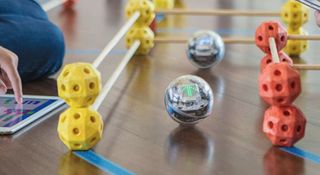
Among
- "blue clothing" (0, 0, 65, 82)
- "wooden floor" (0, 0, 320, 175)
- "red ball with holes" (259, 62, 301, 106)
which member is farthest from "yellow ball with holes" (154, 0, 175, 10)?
"red ball with holes" (259, 62, 301, 106)

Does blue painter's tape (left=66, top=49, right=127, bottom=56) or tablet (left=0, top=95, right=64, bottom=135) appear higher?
tablet (left=0, top=95, right=64, bottom=135)

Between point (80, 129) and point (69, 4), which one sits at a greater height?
point (80, 129)

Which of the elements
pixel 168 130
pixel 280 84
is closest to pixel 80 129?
pixel 168 130

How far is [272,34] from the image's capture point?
1.42 metres

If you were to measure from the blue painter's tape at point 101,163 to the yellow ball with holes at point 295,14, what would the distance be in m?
0.85

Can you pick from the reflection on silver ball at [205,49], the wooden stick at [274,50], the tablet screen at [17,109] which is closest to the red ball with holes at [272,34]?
the wooden stick at [274,50]

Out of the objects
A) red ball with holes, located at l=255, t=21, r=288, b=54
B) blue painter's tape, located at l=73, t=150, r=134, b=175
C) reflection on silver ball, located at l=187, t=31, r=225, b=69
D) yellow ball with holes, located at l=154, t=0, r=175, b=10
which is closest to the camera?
blue painter's tape, located at l=73, t=150, r=134, b=175

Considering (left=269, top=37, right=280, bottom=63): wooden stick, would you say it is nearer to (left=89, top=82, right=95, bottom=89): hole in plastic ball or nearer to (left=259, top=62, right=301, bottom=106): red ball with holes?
(left=259, top=62, right=301, bottom=106): red ball with holes

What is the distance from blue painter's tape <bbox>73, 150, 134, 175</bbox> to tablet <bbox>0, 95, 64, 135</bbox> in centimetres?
17

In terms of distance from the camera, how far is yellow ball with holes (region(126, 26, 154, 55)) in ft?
5.71

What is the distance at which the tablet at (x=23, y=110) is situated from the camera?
1.19 m

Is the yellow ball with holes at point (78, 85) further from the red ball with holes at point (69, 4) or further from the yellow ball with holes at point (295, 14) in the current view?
the red ball with holes at point (69, 4)

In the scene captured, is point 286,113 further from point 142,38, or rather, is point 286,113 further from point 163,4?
point 163,4

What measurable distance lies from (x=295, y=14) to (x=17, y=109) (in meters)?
0.83
